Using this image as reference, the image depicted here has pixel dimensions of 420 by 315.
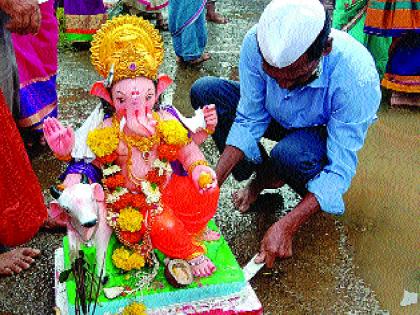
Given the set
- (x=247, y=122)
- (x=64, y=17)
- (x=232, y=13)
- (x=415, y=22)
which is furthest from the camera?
(x=232, y=13)

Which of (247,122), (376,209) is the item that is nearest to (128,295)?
(247,122)

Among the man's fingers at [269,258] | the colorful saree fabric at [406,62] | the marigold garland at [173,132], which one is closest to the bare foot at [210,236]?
the man's fingers at [269,258]

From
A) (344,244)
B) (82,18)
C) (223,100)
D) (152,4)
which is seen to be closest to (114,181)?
(223,100)

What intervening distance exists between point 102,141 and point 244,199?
1088mm

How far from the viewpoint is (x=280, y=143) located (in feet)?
8.71

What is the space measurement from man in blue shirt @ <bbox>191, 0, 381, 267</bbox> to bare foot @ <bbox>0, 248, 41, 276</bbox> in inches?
36.4

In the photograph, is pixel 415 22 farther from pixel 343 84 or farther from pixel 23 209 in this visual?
pixel 23 209

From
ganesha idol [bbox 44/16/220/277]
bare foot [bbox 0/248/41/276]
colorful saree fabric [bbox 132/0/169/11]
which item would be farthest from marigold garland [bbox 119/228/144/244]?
colorful saree fabric [bbox 132/0/169/11]

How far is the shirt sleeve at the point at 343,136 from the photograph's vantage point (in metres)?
2.44

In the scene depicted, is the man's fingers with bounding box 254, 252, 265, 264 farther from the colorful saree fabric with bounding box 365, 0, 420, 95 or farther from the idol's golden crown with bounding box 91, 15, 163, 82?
the colorful saree fabric with bounding box 365, 0, 420, 95

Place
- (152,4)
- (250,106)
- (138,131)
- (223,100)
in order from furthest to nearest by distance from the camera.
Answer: (152,4) → (223,100) → (250,106) → (138,131)

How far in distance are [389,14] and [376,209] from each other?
5.34 feet

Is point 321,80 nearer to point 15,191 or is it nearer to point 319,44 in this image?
point 319,44

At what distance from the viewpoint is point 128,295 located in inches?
82.0
